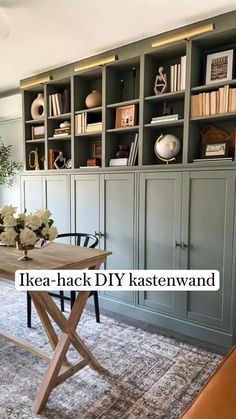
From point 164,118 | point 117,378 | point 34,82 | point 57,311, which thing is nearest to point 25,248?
point 57,311

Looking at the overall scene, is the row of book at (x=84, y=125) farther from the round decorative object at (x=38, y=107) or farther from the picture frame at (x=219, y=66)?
the picture frame at (x=219, y=66)

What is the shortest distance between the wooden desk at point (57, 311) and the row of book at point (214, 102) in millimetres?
1494

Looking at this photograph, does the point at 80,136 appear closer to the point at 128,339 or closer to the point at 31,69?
the point at 31,69

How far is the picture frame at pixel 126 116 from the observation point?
3.04 metres

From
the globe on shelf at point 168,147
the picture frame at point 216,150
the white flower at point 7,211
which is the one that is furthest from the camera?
the globe on shelf at point 168,147

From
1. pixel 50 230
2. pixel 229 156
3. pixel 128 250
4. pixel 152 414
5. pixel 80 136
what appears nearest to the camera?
pixel 152 414

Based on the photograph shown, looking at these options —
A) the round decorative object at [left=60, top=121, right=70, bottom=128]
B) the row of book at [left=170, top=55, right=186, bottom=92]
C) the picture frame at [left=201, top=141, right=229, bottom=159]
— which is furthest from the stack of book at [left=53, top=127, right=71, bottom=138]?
Answer: the picture frame at [left=201, top=141, right=229, bottom=159]

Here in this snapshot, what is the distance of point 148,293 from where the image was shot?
9.83 ft

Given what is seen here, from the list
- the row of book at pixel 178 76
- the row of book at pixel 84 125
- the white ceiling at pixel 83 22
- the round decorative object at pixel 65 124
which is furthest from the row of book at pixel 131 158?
the white ceiling at pixel 83 22

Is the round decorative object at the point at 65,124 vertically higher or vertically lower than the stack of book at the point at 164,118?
higher

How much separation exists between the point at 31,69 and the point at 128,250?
7.76 ft

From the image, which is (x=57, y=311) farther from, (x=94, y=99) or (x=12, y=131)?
(x=12, y=131)

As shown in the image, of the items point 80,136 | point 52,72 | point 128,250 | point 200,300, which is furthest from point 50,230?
point 52,72

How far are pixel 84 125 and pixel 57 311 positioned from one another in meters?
2.13
